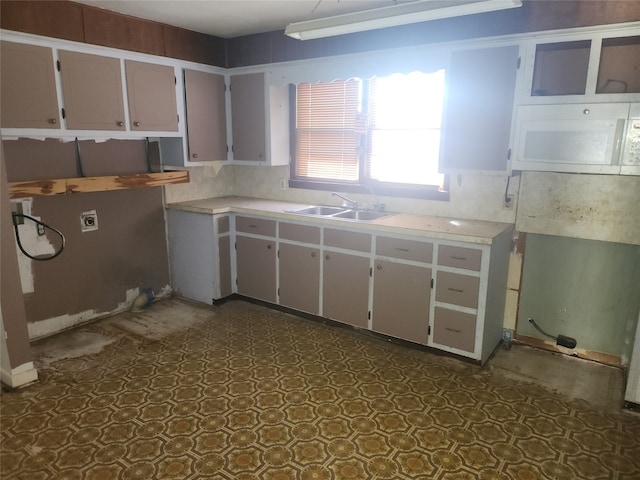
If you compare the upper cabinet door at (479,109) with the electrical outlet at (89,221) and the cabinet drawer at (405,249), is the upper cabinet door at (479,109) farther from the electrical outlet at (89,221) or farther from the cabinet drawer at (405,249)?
the electrical outlet at (89,221)

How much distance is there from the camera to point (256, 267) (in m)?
4.18

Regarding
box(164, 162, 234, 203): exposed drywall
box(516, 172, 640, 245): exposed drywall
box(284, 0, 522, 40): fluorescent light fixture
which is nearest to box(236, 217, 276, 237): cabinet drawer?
box(164, 162, 234, 203): exposed drywall

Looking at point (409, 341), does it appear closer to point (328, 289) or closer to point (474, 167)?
point (328, 289)

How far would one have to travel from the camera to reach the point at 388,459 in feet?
7.36

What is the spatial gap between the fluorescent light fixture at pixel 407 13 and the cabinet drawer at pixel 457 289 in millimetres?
1655

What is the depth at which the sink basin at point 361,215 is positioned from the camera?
12.8 ft

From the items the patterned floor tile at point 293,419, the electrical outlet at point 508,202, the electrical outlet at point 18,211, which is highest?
the electrical outlet at point 508,202

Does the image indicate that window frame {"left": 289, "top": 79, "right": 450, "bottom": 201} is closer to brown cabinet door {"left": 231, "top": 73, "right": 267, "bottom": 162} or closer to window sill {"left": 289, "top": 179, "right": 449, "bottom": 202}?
window sill {"left": 289, "top": 179, "right": 449, "bottom": 202}

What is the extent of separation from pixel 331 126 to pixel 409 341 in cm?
210

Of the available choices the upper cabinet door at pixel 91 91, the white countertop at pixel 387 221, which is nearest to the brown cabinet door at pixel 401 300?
the white countertop at pixel 387 221

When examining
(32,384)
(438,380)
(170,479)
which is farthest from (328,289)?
(32,384)

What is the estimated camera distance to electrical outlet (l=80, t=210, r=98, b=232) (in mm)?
3739

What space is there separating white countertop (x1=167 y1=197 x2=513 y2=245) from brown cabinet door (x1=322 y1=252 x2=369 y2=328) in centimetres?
29

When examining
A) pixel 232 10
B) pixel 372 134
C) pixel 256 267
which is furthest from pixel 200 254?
pixel 232 10
